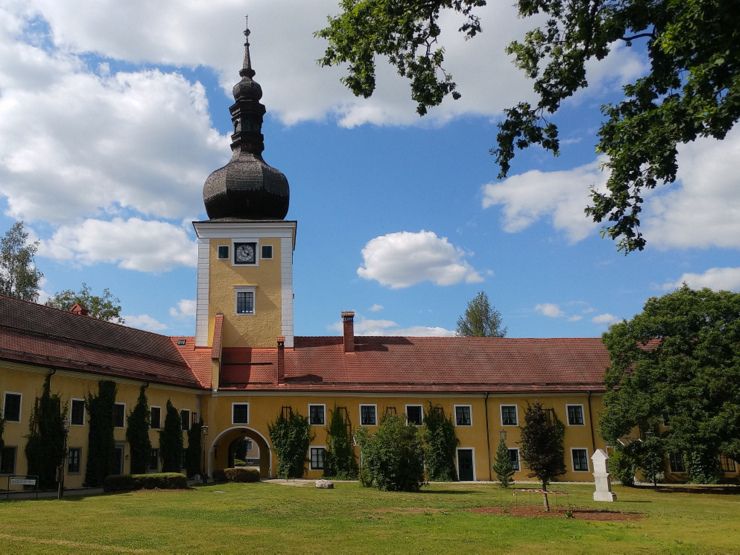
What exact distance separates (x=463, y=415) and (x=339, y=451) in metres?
7.29

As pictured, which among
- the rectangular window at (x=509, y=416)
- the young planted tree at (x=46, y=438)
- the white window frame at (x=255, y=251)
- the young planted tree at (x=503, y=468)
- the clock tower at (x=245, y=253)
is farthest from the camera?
the white window frame at (x=255, y=251)

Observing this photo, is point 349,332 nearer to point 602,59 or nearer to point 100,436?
point 100,436

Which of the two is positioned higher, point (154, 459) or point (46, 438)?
point (46, 438)

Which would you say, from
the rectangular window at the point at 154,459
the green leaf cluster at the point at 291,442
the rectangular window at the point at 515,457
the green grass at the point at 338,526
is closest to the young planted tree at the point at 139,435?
the rectangular window at the point at 154,459

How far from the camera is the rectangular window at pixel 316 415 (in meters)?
37.8

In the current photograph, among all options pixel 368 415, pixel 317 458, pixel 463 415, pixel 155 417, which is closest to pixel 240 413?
pixel 317 458

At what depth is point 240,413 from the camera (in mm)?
37969

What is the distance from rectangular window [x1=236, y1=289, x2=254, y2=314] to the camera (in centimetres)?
4275

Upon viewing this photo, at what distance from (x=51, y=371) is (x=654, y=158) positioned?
25.7m

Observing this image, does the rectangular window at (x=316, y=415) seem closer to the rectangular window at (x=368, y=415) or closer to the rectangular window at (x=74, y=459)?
the rectangular window at (x=368, y=415)

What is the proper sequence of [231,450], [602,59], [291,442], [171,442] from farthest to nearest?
[231,450]
[291,442]
[171,442]
[602,59]

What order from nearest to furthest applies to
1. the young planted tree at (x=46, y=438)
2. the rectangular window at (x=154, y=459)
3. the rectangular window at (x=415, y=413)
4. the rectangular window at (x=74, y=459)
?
the young planted tree at (x=46, y=438)
the rectangular window at (x=74, y=459)
the rectangular window at (x=154, y=459)
the rectangular window at (x=415, y=413)

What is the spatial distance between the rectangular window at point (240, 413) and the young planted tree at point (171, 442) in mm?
3279

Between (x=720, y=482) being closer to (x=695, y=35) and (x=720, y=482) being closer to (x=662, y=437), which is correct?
(x=662, y=437)
